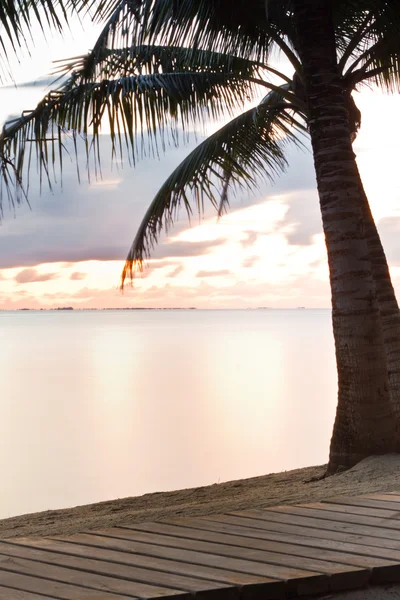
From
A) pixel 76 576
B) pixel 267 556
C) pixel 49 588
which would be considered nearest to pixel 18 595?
pixel 49 588

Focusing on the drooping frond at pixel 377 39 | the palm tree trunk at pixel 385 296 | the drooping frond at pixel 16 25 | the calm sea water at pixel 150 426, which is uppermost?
the drooping frond at pixel 377 39

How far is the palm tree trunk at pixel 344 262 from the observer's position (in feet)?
25.0

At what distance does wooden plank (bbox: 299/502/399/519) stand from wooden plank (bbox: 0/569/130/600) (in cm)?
174

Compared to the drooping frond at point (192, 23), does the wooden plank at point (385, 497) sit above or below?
below

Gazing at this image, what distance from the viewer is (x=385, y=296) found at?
903 centimetres

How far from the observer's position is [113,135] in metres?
7.92

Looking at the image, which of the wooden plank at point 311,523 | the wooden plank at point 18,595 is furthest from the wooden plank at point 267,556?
the wooden plank at point 18,595

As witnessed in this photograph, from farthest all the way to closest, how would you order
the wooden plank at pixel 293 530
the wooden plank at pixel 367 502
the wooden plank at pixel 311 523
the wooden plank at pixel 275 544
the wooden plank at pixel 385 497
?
the wooden plank at pixel 385 497 < the wooden plank at pixel 367 502 < the wooden plank at pixel 311 523 < the wooden plank at pixel 293 530 < the wooden plank at pixel 275 544

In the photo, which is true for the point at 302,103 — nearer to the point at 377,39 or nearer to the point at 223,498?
the point at 377,39

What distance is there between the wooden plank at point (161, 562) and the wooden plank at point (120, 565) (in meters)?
0.01

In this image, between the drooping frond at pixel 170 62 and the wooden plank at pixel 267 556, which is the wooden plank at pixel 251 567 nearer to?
the wooden plank at pixel 267 556

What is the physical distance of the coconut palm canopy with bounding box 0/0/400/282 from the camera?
759 centimetres

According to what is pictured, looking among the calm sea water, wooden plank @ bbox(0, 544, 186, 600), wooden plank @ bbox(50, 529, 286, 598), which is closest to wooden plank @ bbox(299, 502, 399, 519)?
wooden plank @ bbox(50, 529, 286, 598)

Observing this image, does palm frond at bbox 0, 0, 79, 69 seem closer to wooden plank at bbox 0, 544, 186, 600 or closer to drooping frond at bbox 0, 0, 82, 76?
drooping frond at bbox 0, 0, 82, 76
